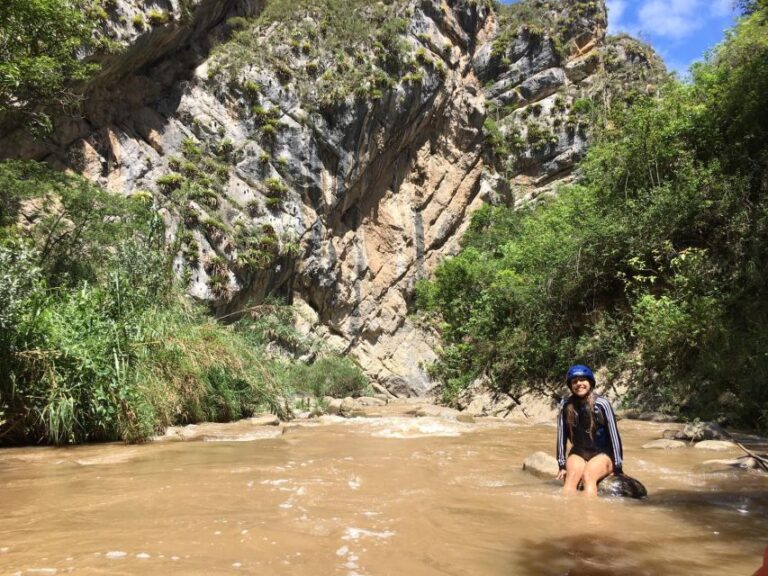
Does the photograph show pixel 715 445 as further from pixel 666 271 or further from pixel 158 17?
pixel 158 17

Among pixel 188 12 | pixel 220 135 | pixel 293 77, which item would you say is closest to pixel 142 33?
pixel 188 12

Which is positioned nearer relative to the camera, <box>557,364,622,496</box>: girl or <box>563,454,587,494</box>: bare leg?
<box>563,454,587,494</box>: bare leg

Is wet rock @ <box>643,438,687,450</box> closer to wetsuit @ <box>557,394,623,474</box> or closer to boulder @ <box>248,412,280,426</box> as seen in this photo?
wetsuit @ <box>557,394,623,474</box>

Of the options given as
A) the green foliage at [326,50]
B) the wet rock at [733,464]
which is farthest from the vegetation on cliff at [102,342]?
the green foliage at [326,50]

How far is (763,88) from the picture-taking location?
41.5 ft

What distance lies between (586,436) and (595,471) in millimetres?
464

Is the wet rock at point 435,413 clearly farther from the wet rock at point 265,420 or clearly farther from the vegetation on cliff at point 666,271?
the wet rock at point 265,420

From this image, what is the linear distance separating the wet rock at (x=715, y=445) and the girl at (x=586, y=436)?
9.29 ft

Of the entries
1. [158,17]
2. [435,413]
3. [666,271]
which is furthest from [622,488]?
[158,17]

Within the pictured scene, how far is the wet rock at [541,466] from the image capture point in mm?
5471

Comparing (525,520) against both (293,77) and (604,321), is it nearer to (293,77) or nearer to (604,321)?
(604,321)

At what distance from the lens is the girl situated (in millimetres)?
4684

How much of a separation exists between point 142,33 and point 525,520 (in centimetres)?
3005

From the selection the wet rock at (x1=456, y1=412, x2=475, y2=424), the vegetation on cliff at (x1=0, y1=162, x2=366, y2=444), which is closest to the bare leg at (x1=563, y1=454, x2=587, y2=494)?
the vegetation on cliff at (x1=0, y1=162, x2=366, y2=444)
